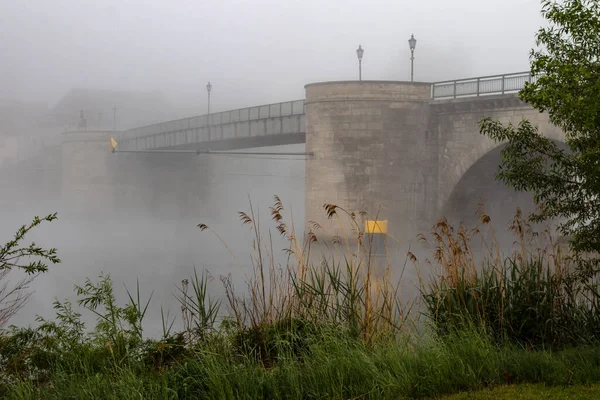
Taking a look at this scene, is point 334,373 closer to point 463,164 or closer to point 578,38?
point 578,38

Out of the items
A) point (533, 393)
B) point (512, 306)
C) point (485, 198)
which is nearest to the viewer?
point (533, 393)

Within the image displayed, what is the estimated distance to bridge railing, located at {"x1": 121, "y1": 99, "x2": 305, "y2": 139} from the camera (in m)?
36.6

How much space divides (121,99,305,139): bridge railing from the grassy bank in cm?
2793

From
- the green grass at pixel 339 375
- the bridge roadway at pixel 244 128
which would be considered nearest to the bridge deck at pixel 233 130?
the bridge roadway at pixel 244 128

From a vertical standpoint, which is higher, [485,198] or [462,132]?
[462,132]

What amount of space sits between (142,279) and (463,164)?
1679 cm

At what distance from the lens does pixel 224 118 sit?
43.5m

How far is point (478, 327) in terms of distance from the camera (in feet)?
26.6

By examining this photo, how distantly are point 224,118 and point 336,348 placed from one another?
123ft

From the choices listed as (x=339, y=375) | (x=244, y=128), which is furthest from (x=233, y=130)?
(x=339, y=375)

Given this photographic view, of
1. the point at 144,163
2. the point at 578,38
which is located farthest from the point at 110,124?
the point at 578,38

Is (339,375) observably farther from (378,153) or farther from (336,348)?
(378,153)

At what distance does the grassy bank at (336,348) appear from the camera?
6.47 meters

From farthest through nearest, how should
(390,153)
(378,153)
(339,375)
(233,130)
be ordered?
1. (233,130)
2. (390,153)
3. (378,153)
4. (339,375)
